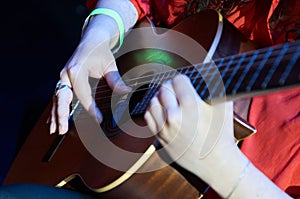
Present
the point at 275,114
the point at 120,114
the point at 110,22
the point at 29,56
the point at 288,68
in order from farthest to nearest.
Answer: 1. the point at 29,56
2. the point at 110,22
3. the point at 120,114
4. the point at 275,114
5. the point at 288,68

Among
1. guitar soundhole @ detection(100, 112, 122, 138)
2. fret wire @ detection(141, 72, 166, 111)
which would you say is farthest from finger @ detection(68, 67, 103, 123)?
fret wire @ detection(141, 72, 166, 111)

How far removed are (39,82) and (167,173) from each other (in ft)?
2.34

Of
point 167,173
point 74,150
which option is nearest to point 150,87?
point 167,173

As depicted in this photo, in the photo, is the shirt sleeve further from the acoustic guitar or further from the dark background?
the dark background

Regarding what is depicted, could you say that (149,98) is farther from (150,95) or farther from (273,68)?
(273,68)

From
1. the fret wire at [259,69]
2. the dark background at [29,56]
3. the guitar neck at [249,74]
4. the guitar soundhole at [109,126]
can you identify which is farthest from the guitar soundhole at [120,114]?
the dark background at [29,56]

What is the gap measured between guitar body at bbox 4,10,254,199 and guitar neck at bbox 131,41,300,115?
72 mm

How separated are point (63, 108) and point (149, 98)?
0.78 feet

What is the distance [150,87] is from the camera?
0.75 meters

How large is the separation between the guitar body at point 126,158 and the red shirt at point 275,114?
0.07 m

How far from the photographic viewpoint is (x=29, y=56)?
1.32 meters

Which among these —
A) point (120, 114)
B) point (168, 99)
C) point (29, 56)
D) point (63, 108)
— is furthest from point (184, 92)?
point (29, 56)

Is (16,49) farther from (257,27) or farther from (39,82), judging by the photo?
(257,27)

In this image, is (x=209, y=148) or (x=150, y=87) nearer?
(x=209, y=148)
